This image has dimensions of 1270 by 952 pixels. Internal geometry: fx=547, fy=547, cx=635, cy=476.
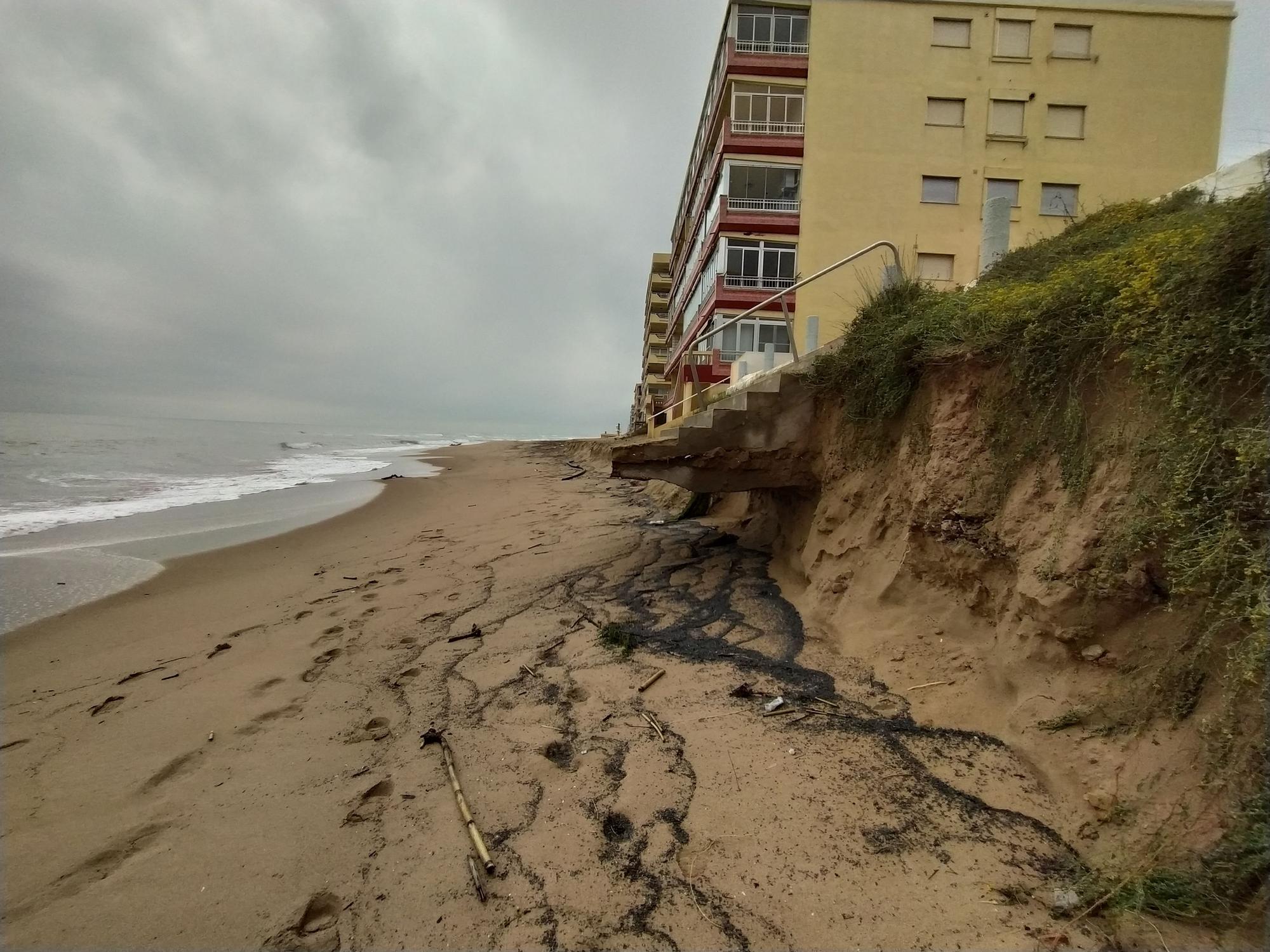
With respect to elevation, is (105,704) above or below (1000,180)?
below

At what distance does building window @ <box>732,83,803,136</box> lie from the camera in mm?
20078

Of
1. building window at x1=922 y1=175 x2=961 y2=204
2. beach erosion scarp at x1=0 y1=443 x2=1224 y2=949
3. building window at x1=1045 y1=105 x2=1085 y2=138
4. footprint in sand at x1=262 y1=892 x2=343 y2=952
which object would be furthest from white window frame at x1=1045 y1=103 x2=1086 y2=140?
footprint in sand at x1=262 y1=892 x2=343 y2=952

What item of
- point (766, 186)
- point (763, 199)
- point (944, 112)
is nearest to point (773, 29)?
point (766, 186)

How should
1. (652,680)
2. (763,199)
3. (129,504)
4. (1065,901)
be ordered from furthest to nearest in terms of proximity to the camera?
(763,199) < (129,504) < (652,680) < (1065,901)

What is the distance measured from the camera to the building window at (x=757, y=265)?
66.8 feet

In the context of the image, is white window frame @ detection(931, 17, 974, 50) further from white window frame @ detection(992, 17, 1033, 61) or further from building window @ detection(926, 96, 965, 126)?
building window @ detection(926, 96, 965, 126)

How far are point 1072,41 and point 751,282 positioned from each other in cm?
1362

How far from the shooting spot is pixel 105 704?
453 cm

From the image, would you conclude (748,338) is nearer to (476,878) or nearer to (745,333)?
(745,333)

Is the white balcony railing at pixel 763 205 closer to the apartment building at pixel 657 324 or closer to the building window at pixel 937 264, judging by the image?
the building window at pixel 937 264

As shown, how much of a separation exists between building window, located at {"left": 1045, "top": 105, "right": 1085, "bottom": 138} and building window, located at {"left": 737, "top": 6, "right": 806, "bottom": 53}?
29.3ft

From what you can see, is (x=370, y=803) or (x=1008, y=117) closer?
(x=370, y=803)

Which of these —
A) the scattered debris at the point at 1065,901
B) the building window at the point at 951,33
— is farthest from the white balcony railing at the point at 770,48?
the scattered debris at the point at 1065,901

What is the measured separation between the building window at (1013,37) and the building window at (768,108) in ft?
22.4
